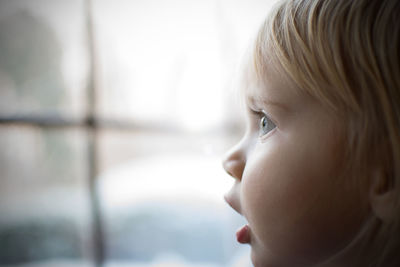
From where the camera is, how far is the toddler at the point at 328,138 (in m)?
0.26

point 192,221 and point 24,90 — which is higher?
point 24,90

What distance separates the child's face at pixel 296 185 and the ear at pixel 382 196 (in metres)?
0.01

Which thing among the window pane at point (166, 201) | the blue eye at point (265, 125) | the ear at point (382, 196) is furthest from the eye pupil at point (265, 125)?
the window pane at point (166, 201)

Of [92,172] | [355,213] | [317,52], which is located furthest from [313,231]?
[92,172]

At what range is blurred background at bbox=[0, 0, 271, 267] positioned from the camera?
1.93 ft

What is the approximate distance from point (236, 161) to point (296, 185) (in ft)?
0.27

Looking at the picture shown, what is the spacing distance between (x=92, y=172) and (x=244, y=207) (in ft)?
1.50

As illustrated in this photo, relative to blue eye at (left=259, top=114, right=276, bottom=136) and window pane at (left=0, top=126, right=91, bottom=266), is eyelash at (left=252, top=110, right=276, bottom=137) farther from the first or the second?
window pane at (left=0, top=126, right=91, bottom=266)

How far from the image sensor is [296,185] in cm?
28

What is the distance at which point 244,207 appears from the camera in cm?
32

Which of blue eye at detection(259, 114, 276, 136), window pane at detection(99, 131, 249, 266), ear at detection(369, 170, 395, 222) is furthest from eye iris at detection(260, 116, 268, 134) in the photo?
window pane at detection(99, 131, 249, 266)

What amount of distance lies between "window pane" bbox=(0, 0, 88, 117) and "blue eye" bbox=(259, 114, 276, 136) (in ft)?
1.52

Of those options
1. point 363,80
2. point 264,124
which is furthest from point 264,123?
point 363,80

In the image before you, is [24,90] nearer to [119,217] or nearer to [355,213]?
[119,217]
